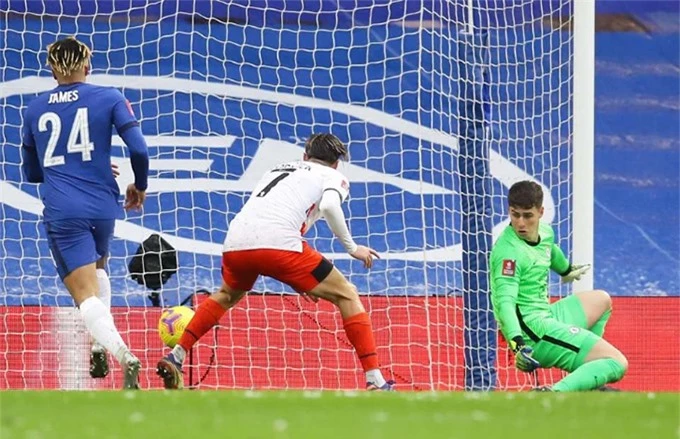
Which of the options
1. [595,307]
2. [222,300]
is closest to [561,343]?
[595,307]

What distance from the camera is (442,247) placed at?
12305 mm

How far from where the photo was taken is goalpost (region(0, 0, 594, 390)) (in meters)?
11.5

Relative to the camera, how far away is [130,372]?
25.5 ft

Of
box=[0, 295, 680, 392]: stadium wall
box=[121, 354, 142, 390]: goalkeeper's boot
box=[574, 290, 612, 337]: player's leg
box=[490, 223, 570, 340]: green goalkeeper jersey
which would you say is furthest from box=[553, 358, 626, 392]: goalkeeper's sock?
box=[0, 295, 680, 392]: stadium wall

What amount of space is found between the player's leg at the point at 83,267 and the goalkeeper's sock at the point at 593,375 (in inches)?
101

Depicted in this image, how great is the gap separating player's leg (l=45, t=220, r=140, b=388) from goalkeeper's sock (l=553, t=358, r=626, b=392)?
257 centimetres

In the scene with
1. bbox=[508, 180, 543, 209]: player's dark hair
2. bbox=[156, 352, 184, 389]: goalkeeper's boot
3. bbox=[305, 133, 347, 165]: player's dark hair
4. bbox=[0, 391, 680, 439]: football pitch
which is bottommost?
bbox=[0, 391, 680, 439]: football pitch

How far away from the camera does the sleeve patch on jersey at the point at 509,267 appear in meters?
8.96

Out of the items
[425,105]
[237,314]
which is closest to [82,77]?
[237,314]

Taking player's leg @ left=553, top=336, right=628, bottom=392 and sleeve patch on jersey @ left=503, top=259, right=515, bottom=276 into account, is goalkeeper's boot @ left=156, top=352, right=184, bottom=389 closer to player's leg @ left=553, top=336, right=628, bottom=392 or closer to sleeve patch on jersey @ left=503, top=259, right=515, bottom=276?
sleeve patch on jersey @ left=503, top=259, right=515, bottom=276

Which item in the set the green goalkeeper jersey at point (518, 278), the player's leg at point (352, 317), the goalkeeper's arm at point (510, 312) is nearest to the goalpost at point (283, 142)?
the green goalkeeper jersey at point (518, 278)

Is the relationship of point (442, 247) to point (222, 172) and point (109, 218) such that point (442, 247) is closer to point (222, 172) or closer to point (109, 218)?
point (222, 172)

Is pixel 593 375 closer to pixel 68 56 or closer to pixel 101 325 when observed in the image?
pixel 101 325

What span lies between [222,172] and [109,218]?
4.03 meters
